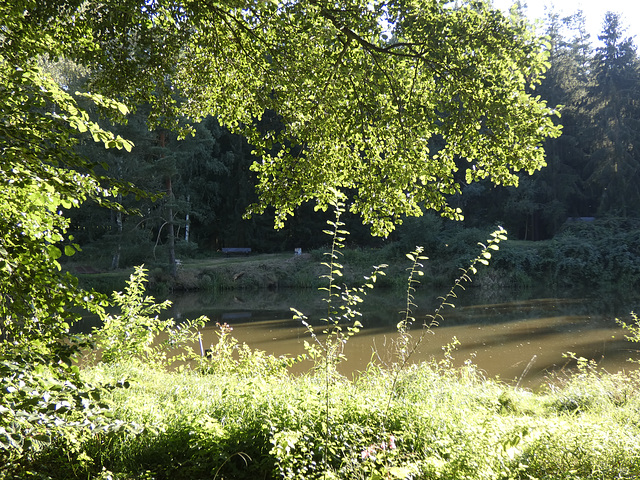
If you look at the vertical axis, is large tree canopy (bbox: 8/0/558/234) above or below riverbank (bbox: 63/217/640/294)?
above

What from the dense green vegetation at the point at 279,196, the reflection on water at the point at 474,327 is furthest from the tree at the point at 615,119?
the dense green vegetation at the point at 279,196

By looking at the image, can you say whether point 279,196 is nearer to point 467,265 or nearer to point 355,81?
point 355,81

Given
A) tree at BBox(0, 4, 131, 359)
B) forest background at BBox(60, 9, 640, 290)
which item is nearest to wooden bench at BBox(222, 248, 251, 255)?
forest background at BBox(60, 9, 640, 290)

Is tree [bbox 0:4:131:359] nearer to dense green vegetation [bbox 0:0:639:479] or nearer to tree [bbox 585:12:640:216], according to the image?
dense green vegetation [bbox 0:0:639:479]

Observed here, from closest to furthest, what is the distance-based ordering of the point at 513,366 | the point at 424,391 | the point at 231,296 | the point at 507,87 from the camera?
the point at 507,87 → the point at 424,391 → the point at 513,366 → the point at 231,296

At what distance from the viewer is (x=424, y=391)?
15.8ft

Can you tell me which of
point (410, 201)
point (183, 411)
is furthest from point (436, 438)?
point (410, 201)

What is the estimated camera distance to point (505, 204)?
99.3 feet

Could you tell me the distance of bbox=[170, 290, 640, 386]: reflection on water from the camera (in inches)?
386

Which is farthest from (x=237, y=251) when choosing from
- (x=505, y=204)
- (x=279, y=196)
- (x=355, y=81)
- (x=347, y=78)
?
(x=355, y=81)

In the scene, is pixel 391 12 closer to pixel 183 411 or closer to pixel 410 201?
pixel 410 201

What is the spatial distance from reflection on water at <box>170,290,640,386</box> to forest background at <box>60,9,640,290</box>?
12.8 ft

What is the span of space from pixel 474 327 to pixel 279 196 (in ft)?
33.7

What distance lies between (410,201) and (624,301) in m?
17.0
